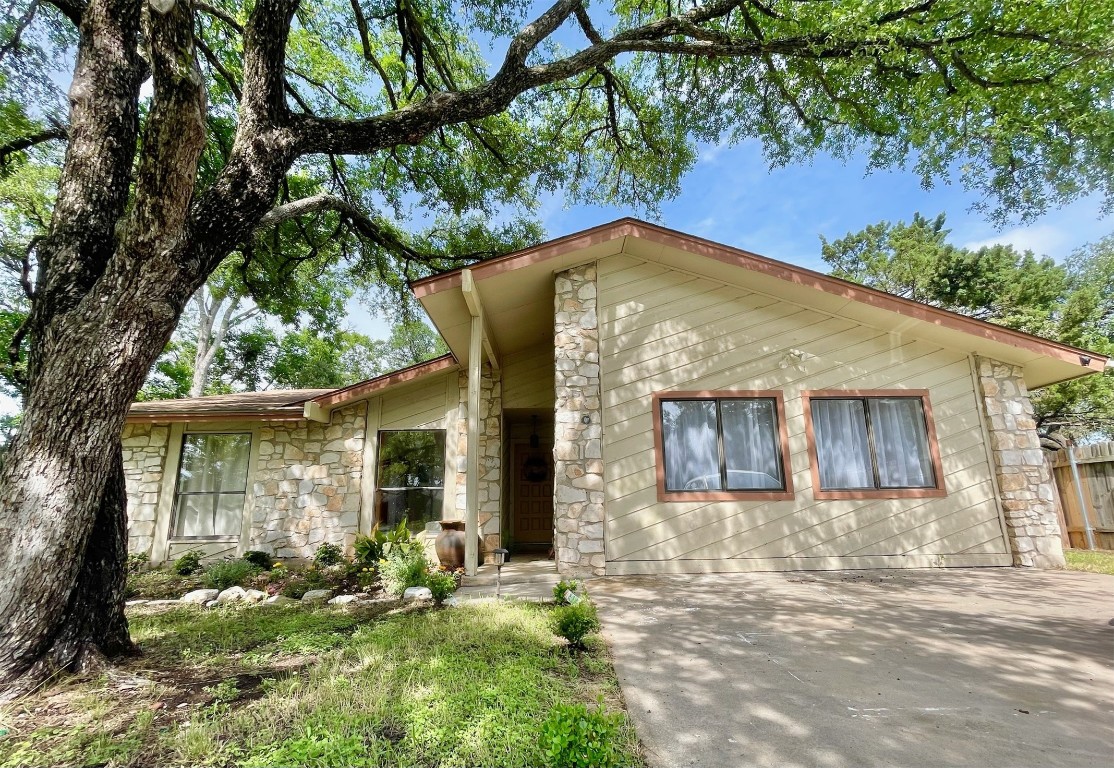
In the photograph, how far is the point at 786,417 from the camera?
649 centimetres

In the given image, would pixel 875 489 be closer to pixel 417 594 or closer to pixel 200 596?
pixel 417 594

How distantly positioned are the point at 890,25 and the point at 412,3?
274 inches

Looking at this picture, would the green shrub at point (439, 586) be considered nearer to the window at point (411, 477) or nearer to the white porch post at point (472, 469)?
the white porch post at point (472, 469)

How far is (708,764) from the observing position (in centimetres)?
206

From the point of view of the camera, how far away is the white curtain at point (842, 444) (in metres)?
6.45

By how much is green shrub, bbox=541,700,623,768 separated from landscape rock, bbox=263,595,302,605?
14.8 ft

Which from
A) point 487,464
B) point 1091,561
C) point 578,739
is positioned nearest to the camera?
point 578,739

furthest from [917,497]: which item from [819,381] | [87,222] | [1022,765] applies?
[87,222]

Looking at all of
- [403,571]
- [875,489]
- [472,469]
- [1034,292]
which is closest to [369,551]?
[403,571]

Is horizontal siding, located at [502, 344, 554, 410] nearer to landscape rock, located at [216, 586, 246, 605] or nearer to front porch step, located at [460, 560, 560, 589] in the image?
front porch step, located at [460, 560, 560, 589]

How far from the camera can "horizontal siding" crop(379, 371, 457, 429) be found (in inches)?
327

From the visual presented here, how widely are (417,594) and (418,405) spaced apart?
3719 millimetres

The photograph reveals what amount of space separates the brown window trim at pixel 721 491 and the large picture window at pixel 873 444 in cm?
36

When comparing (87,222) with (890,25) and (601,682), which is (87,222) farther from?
(890,25)
